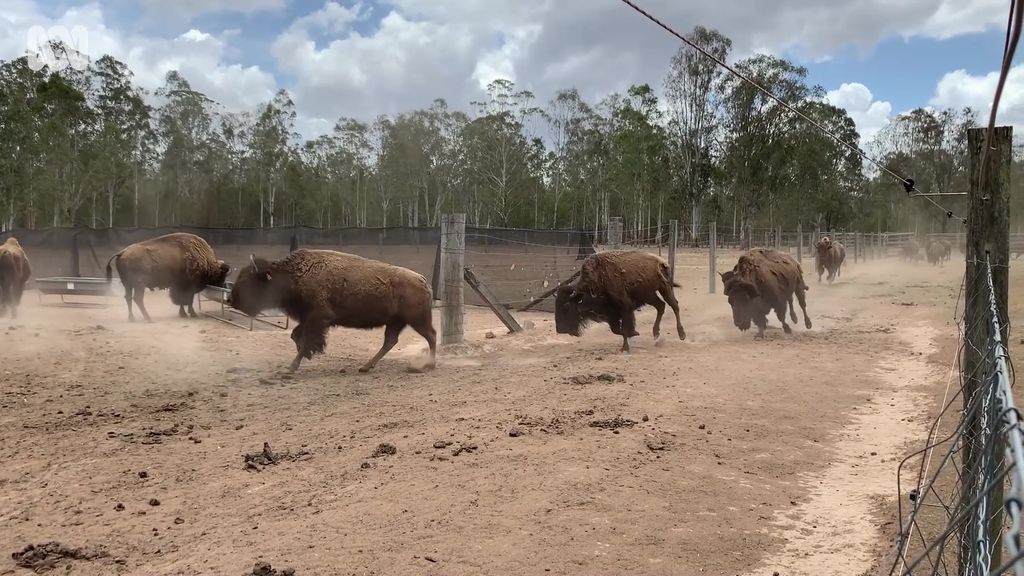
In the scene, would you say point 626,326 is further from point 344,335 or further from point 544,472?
point 544,472

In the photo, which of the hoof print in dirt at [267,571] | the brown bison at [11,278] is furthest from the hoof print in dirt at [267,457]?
the brown bison at [11,278]

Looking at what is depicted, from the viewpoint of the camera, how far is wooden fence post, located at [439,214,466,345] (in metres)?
11.2

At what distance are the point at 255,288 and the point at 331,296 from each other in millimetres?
1115

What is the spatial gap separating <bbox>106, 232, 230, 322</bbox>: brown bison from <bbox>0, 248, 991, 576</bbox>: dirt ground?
2.39 metres

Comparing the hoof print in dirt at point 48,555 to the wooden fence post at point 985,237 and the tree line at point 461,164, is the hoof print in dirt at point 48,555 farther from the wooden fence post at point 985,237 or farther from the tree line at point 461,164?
Answer: the tree line at point 461,164

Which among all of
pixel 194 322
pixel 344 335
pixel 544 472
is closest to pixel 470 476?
pixel 544 472

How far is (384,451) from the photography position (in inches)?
217

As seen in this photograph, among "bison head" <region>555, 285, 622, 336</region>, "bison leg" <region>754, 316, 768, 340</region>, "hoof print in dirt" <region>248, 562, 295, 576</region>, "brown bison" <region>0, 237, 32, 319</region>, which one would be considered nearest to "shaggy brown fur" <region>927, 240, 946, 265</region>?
"bison leg" <region>754, 316, 768, 340</region>

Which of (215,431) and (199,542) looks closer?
(199,542)

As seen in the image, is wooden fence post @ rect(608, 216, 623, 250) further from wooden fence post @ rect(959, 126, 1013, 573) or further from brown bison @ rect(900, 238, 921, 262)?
brown bison @ rect(900, 238, 921, 262)

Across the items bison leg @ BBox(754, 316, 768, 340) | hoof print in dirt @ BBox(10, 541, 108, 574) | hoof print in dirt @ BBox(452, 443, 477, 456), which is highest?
bison leg @ BBox(754, 316, 768, 340)

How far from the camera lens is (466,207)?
60625mm

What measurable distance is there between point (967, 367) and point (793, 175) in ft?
175

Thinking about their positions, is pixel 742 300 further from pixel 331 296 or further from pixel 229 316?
pixel 229 316
